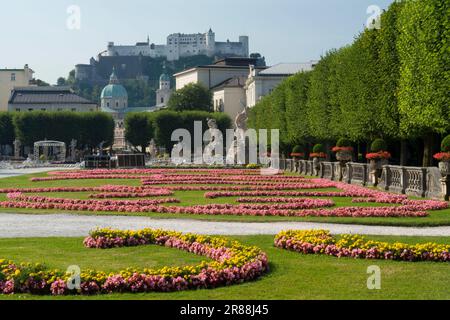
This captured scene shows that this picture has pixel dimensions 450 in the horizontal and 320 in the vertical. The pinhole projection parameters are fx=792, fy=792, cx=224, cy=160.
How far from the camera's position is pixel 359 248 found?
14391 millimetres

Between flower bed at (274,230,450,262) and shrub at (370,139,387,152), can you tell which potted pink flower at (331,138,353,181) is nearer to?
shrub at (370,139,387,152)

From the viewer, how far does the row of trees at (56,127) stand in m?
108

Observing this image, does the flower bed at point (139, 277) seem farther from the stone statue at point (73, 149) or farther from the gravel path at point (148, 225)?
the stone statue at point (73, 149)

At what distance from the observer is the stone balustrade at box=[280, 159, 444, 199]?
94.3 feet

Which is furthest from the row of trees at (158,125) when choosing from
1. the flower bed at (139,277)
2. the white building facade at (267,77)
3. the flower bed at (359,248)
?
the flower bed at (139,277)

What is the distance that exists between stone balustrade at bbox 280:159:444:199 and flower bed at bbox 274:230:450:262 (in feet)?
44.4

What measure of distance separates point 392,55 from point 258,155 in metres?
42.8

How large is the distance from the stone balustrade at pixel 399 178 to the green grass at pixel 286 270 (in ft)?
39.8

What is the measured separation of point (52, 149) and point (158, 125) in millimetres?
14982

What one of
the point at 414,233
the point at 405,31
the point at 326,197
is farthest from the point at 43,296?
the point at 405,31

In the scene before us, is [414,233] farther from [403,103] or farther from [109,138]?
[109,138]

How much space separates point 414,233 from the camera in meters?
18.5

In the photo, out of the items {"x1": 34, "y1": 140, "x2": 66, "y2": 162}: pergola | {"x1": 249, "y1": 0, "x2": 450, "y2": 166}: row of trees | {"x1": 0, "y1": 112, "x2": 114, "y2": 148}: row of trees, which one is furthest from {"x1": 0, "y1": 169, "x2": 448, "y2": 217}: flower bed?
{"x1": 0, "y1": 112, "x2": 114, "y2": 148}: row of trees

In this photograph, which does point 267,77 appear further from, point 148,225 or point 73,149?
point 148,225
